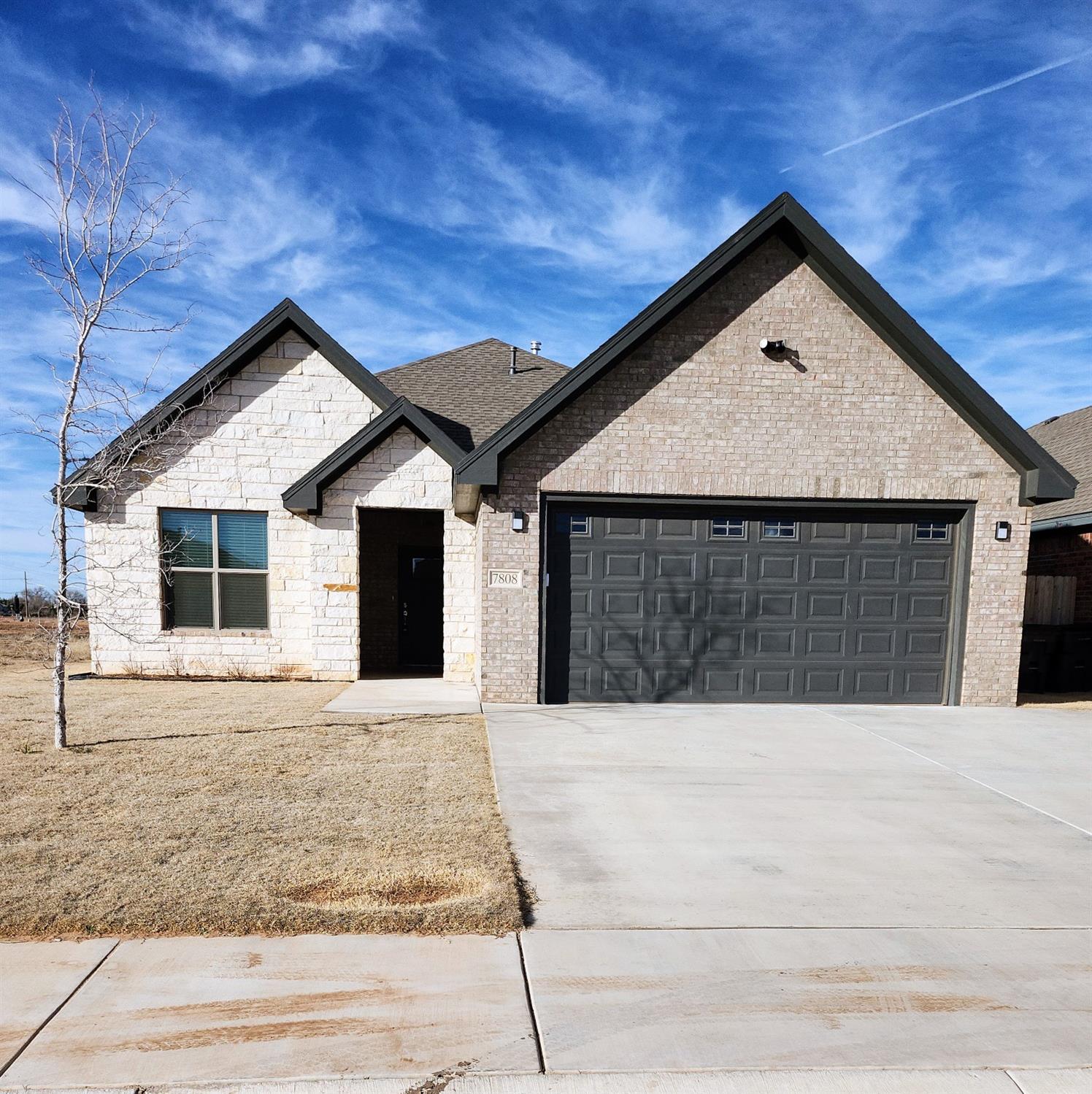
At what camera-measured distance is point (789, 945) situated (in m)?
3.67

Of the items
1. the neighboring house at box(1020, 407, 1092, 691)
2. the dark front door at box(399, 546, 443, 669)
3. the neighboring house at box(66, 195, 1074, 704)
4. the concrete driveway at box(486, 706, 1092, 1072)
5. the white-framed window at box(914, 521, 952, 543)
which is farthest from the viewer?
the dark front door at box(399, 546, 443, 669)

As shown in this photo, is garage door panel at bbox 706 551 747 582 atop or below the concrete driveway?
atop

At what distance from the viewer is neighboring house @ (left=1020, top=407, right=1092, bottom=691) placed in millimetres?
12617

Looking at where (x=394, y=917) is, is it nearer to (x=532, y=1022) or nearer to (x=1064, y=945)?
(x=532, y=1022)

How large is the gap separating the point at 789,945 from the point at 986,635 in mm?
8346

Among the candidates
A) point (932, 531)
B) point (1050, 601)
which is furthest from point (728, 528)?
point (1050, 601)

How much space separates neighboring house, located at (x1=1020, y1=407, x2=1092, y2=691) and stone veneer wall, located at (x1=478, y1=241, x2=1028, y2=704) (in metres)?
4.86

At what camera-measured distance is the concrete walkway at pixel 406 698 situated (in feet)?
30.8

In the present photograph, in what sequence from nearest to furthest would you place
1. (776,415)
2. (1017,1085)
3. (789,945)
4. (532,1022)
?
(1017,1085), (532,1022), (789,945), (776,415)

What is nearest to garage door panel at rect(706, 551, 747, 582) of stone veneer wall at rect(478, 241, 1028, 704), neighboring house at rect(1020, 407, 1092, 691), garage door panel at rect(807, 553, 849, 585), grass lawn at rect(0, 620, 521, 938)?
stone veneer wall at rect(478, 241, 1028, 704)

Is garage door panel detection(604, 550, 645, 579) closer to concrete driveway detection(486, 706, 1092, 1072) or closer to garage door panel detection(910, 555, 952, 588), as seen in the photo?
concrete driveway detection(486, 706, 1092, 1072)

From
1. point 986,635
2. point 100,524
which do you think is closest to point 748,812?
point 986,635

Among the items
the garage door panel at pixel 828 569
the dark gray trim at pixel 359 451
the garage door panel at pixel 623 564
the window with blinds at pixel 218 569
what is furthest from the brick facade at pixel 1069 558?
the window with blinds at pixel 218 569

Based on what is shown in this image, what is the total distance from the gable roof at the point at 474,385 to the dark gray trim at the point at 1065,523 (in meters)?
10.3
